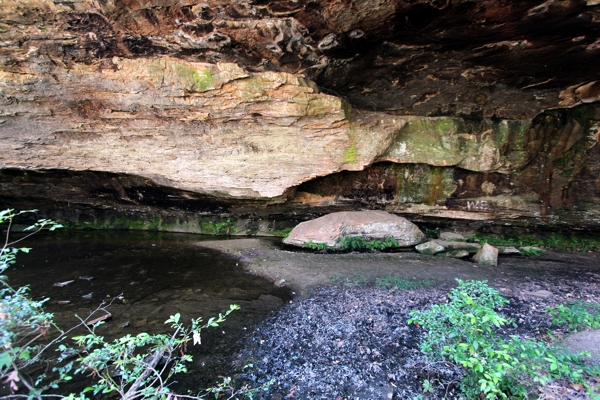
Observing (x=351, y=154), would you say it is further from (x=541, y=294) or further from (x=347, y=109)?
(x=541, y=294)

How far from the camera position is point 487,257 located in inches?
291

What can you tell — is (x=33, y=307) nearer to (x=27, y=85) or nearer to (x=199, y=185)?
(x=27, y=85)

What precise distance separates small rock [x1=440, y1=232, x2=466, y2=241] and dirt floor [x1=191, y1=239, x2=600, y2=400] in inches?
63.1

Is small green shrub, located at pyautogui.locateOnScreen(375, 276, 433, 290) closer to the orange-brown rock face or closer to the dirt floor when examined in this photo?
the dirt floor

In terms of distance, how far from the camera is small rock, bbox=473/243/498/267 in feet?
24.0

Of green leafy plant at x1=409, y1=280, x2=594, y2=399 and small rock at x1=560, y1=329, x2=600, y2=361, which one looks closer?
green leafy plant at x1=409, y1=280, x2=594, y2=399

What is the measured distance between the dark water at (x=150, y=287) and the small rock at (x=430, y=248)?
4690 mm

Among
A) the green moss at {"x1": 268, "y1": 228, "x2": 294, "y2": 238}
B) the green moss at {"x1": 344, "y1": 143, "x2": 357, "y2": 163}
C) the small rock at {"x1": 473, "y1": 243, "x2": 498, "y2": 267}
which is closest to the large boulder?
the small rock at {"x1": 473, "y1": 243, "x2": 498, "y2": 267}

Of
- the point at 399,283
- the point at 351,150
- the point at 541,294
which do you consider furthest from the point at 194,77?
the point at 541,294

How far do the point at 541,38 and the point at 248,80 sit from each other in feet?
18.1

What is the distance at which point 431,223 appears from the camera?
33.8 feet

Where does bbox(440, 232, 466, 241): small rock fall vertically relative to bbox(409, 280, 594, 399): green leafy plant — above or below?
below

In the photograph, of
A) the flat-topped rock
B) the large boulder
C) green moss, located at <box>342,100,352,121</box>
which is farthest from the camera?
the flat-topped rock

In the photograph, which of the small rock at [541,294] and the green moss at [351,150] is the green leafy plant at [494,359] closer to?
the small rock at [541,294]
